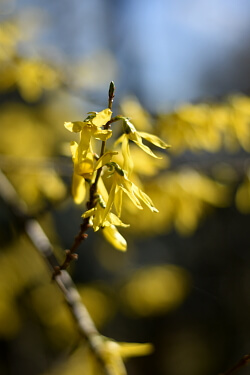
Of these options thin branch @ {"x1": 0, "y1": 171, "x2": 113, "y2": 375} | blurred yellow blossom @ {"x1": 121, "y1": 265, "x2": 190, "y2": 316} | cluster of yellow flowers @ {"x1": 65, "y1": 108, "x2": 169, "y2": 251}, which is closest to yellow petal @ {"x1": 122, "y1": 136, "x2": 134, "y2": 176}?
cluster of yellow flowers @ {"x1": 65, "y1": 108, "x2": 169, "y2": 251}

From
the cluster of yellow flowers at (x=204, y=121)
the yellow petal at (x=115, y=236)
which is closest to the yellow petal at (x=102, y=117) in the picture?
the yellow petal at (x=115, y=236)

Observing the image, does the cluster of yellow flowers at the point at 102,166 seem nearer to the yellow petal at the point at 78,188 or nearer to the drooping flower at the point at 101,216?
the drooping flower at the point at 101,216

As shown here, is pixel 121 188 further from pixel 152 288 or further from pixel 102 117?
pixel 152 288

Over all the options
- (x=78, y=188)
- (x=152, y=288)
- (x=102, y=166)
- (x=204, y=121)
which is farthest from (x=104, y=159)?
(x=152, y=288)

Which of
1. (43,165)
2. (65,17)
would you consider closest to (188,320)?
(65,17)

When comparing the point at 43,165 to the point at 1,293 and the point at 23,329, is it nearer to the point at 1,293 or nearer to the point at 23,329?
the point at 1,293

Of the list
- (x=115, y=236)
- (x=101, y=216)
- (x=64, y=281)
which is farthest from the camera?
(x=64, y=281)

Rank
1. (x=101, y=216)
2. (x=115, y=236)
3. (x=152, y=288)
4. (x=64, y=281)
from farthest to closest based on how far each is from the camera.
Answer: (x=152, y=288) → (x=64, y=281) → (x=115, y=236) → (x=101, y=216)
